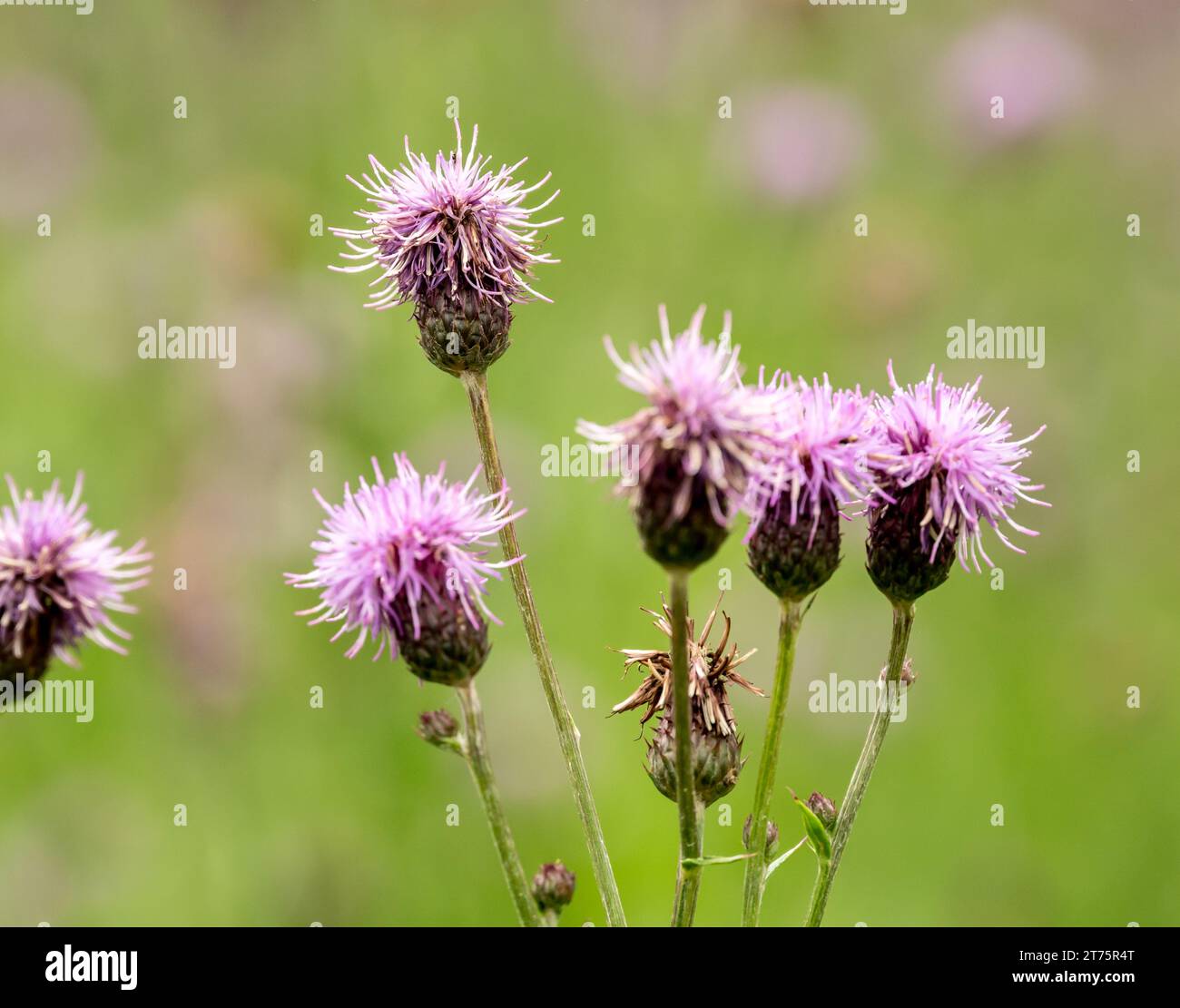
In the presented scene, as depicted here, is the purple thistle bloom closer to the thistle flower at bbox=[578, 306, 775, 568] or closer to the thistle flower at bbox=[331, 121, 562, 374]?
the thistle flower at bbox=[331, 121, 562, 374]

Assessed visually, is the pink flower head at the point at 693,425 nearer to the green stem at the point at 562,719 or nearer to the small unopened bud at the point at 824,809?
the green stem at the point at 562,719

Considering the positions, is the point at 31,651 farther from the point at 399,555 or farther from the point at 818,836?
the point at 818,836

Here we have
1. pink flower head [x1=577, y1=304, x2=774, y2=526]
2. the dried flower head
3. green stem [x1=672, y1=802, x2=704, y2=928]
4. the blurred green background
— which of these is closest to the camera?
pink flower head [x1=577, y1=304, x2=774, y2=526]

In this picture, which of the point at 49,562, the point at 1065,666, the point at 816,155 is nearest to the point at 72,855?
the point at 49,562

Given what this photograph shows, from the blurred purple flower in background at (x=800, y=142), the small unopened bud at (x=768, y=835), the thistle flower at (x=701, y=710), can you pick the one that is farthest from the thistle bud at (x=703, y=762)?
the blurred purple flower in background at (x=800, y=142)

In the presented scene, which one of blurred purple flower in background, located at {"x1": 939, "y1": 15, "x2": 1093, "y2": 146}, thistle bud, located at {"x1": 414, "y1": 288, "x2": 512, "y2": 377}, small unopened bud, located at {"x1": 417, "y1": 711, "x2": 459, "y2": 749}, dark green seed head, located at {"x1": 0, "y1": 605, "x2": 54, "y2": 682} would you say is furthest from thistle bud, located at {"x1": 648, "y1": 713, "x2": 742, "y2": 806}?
blurred purple flower in background, located at {"x1": 939, "y1": 15, "x2": 1093, "y2": 146}

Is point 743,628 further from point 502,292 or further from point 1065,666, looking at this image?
point 502,292

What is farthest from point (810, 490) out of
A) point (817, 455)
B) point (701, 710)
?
point (701, 710)

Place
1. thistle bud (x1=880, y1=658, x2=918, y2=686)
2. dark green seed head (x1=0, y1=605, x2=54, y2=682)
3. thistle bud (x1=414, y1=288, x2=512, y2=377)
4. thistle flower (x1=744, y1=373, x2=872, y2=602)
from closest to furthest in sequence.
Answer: thistle flower (x1=744, y1=373, x2=872, y2=602) → dark green seed head (x1=0, y1=605, x2=54, y2=682) → thistle bud (x1=880, y1=658, x2=918, y2=686) → thistle bud (x1=414, y1=288, x2=512, y2=377)
